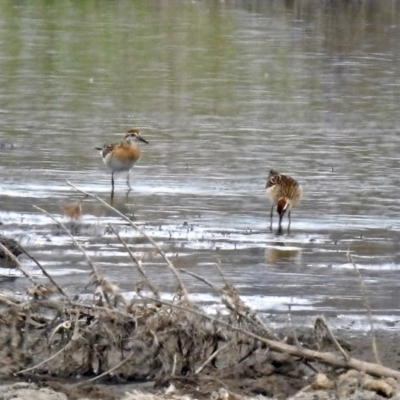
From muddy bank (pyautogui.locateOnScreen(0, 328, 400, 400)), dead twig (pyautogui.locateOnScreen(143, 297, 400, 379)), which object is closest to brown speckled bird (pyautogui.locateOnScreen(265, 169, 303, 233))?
muddy bank (pyautogui.locateOnScreen(0, 328, 400, 400))

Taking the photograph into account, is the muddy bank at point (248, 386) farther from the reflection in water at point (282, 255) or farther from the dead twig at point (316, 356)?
the reflection in water at point (282, 255)

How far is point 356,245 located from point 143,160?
197 inches

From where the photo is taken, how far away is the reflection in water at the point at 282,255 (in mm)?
10977

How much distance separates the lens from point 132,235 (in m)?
11.7

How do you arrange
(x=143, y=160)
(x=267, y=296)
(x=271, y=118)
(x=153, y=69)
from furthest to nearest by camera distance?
(x=153, y=69) < (x=271, y=118) < (x=143, y=160) < (x=267, y=296)

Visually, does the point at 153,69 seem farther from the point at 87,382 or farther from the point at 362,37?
the point at 87,382

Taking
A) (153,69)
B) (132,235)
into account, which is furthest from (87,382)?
(153,69)

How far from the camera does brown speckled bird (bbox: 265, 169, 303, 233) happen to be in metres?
12.5

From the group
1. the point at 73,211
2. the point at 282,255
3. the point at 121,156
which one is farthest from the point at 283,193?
the point at 121,156

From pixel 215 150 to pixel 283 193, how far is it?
432 cm

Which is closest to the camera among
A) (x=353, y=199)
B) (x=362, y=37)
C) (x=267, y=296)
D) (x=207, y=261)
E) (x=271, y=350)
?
(x=271, y=350)

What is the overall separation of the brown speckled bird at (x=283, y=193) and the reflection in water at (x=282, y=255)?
2.56ft

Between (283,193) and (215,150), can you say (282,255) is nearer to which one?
(283,193)

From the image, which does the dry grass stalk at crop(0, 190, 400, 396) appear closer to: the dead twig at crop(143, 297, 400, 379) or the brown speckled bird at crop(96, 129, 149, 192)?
the dead twig at crop(143, 297, 400, 379)
